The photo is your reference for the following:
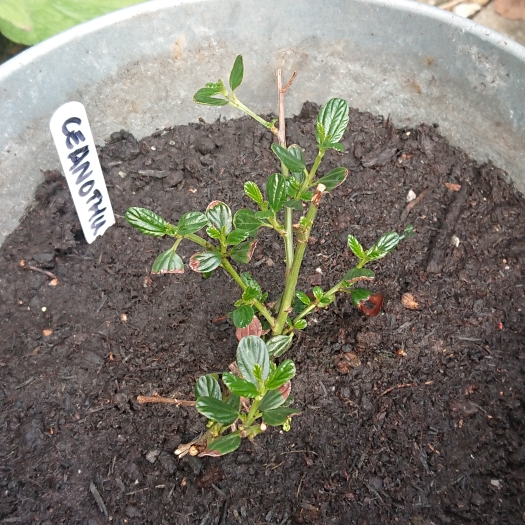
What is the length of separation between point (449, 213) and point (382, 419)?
474 millimetres

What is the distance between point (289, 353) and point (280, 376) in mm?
299

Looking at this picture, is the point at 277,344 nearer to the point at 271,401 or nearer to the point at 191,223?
the point at 271,401

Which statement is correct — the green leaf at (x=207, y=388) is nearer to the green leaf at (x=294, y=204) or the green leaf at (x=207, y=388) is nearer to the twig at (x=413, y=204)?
the green leaf at (x=294, y=204)

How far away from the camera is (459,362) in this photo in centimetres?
110

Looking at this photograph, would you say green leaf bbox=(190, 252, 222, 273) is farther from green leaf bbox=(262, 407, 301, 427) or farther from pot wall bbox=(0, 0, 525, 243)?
pot wall bbox=(0, 0, 525, 243)

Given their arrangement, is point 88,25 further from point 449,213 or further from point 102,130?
point 449,213

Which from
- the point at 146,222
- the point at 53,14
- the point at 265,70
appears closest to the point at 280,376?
the point at 146,222

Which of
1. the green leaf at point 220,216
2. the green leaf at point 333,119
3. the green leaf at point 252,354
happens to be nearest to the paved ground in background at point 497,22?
the green leaf at point 333,119

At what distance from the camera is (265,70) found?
1.28m

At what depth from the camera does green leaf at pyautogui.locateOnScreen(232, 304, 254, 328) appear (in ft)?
2.79

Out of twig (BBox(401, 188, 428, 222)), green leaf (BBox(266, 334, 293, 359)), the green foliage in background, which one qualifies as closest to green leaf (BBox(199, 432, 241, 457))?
green leaf (BBox(266, 334, 293, 359))

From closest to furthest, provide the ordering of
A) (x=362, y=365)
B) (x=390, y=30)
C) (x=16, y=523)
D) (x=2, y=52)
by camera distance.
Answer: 1. (x=16, y=523)
2. (x=362, y=365)
3. (x=390, y=30)
4. (x=2, y=52)

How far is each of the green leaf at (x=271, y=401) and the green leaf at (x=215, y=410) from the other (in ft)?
0.12

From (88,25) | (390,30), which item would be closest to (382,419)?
(390,30)
